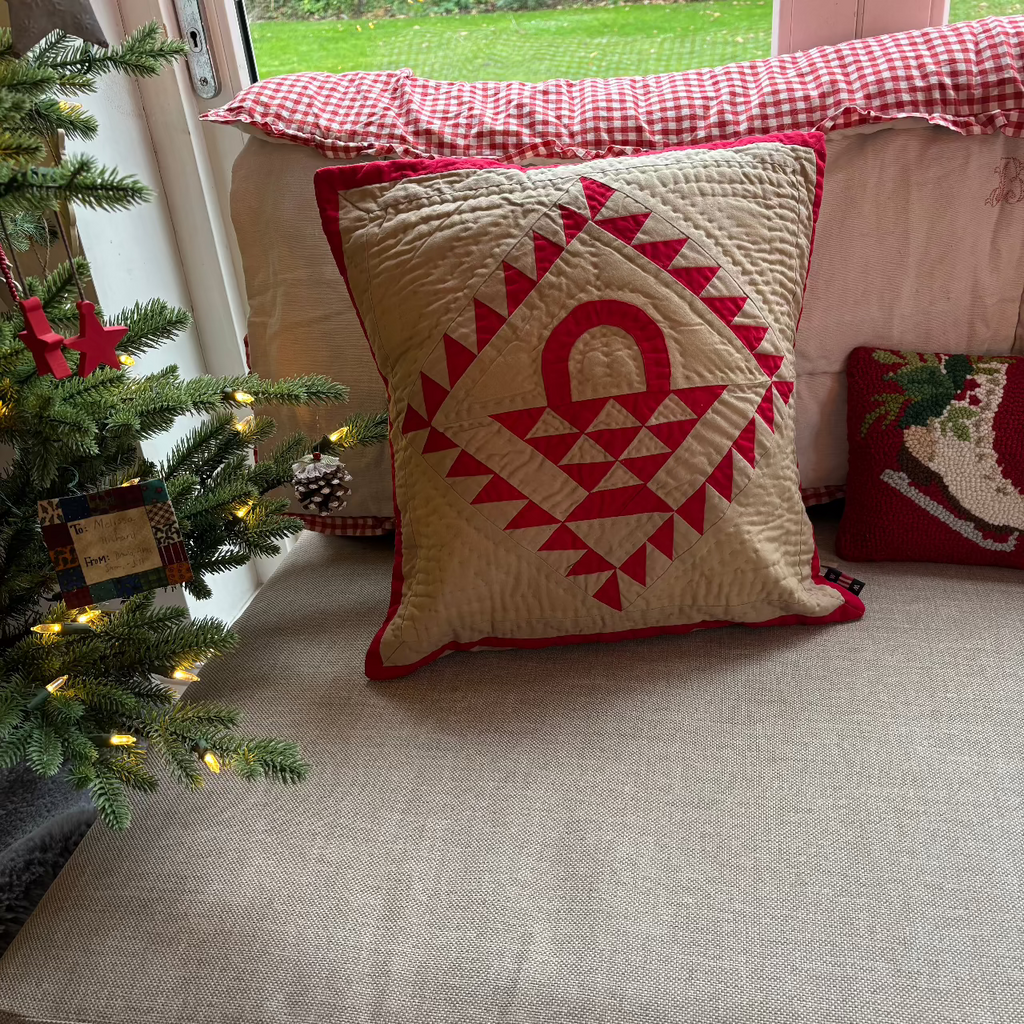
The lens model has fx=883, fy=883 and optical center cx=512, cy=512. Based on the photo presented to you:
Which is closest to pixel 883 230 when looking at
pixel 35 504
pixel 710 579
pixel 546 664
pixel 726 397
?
pixel 726 397

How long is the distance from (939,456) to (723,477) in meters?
0.30

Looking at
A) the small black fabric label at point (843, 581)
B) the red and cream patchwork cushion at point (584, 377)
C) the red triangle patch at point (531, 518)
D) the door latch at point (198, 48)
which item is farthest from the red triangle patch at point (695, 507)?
the door latch at point (198, 48)

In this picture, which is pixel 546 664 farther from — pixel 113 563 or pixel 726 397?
pixel 113 563

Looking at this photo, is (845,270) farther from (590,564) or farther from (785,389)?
(590,564)

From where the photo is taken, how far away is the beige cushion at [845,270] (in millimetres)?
1009

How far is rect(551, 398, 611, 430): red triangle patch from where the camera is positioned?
33.7 inches

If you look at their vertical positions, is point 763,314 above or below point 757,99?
below

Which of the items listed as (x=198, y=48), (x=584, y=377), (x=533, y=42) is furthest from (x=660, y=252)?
(x=198, y=48)

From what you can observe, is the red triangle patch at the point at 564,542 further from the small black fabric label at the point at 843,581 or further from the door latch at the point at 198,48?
the door latch at the point at 198,48

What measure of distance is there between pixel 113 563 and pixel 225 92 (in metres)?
0.85

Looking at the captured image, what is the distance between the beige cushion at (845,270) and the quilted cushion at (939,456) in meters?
0.06

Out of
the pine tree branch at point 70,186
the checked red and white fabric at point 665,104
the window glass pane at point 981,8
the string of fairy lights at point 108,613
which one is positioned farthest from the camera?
the window glass pane at point 981,8

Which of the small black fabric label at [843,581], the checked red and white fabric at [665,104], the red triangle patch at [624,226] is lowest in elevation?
the small black fabric label at [843,581]

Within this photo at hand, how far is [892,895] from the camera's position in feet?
2.25
